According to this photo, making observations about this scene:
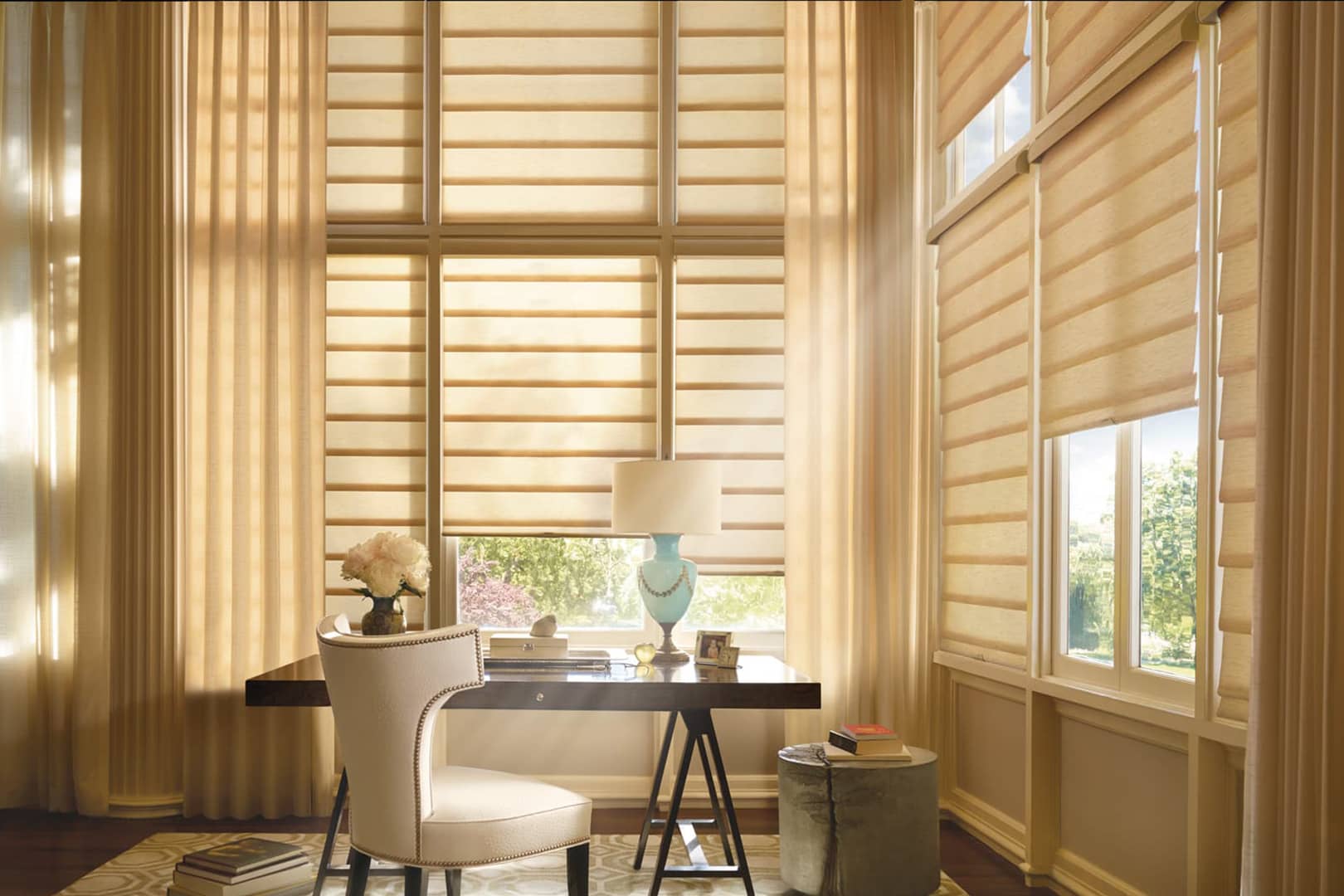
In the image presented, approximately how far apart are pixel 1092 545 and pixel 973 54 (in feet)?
6.41

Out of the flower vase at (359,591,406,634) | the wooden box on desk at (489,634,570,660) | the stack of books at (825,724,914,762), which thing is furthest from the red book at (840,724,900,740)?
the flower vase at (359,591,406,634)

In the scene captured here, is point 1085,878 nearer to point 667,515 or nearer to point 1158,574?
point 1158,574

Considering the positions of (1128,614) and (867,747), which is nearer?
(1128,614)

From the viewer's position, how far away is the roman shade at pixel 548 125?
14.7ft

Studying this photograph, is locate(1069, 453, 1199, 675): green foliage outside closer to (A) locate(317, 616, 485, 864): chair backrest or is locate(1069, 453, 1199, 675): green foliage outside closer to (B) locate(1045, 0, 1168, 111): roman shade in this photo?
(B) locate(1045, 0, 1168, 111): roman shade

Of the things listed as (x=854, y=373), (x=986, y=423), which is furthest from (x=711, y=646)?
(x=854, y=373)

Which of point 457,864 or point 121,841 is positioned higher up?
point 457,864

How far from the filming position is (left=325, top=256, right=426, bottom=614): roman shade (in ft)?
14.4

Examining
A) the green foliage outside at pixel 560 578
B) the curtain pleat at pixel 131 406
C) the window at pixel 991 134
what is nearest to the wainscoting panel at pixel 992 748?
the green foliage outside at pixel 560 578

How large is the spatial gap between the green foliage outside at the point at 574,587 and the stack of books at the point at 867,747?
1166mm

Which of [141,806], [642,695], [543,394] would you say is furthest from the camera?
[543,394]

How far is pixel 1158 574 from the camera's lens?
284 cm

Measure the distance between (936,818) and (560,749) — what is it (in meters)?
1.73

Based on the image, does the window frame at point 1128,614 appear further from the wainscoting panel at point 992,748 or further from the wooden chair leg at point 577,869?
the wooden chair leg at point 577,869
